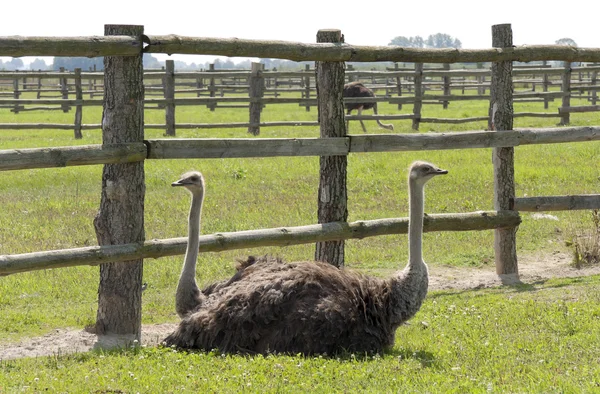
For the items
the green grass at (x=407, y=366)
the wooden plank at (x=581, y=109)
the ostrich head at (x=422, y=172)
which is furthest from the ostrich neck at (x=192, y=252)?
the wooden plank at (x=581, y=109)

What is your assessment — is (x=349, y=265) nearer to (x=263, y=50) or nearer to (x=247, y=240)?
(x=247, y=240)

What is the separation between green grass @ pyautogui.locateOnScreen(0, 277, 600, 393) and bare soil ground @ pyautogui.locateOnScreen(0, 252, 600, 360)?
1.76 ft

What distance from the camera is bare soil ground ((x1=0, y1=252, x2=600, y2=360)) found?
6.06m

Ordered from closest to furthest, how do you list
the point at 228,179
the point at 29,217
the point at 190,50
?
the point at 190,50 → the point at 29,217 → the point at 228,179

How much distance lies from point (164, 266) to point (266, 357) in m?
3.57

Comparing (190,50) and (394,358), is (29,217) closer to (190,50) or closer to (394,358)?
(190,50)

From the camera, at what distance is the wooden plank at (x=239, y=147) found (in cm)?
622

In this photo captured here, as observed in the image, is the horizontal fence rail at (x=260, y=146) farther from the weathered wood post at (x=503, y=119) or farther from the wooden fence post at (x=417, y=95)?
the wooden fence post at (x=417, y=95)

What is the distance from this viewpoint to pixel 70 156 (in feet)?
19.2

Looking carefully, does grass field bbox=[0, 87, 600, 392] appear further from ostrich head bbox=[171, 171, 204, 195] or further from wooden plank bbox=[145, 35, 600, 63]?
wooden plank bbox=[145, 35, 600, 63]

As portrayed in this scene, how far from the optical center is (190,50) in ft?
20.1

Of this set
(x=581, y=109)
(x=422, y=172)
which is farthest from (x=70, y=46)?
(x=581, y=109)

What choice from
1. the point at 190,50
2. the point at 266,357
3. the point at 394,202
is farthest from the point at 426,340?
the point at 394,202

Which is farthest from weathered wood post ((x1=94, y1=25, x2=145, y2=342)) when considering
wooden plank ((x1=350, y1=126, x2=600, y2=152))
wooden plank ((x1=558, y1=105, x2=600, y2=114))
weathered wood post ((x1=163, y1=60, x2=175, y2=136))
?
wooden plank ((x1=558, y1=105, x2=600, y2=114))
